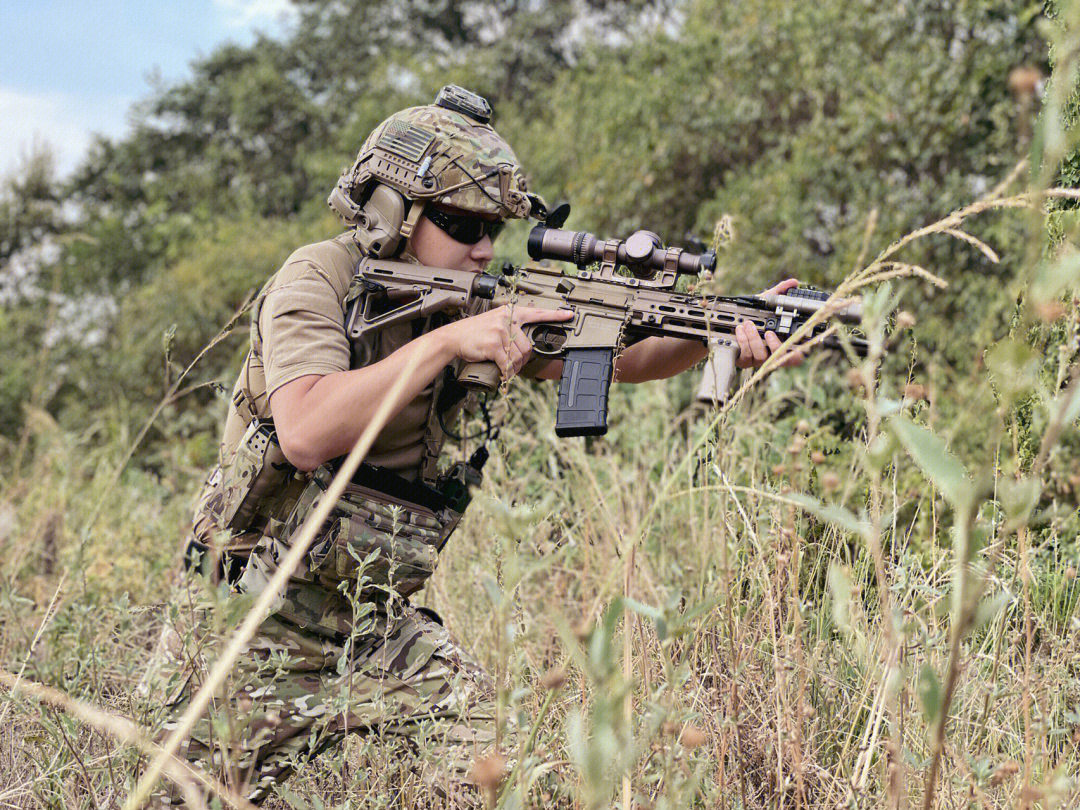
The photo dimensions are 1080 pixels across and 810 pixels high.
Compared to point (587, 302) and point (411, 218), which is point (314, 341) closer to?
point (411, 218)

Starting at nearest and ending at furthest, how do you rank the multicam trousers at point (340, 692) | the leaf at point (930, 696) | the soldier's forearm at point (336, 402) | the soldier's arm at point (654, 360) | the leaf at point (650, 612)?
the leaf at point (930, 696)
the leaf at point (650, 612)
the soldier's forearm at point (336, 402)
the multicam trousers at point (340, 692)
the soldier's arm at point (654, 360)

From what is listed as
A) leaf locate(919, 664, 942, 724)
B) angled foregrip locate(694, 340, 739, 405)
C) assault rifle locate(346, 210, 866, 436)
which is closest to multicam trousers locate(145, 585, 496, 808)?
assault rifle locate(346, 210, 866, 436)

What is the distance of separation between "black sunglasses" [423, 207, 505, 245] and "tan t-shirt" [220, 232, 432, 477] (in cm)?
23

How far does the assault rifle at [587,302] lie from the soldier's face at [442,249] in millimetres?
74

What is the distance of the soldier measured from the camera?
2260 mm

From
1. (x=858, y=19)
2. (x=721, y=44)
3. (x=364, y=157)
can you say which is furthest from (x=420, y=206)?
(x=721, y=44)

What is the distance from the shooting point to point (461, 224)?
2.66m

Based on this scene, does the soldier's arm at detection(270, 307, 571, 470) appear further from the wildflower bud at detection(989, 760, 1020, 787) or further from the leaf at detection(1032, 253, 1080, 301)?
the leaf at detection(1032, 253, 1080, 301)

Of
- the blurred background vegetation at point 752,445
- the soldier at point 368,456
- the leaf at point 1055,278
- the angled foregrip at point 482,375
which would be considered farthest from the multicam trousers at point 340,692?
the leaf at point 1055,278

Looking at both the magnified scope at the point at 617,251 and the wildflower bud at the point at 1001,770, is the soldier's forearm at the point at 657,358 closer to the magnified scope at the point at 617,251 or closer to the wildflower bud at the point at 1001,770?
the magnified scope at the point at 617,251

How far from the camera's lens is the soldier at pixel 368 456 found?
7.41 ft

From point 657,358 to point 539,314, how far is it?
1.77 ft

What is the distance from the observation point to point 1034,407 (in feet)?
7.50

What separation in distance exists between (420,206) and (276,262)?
967cm
